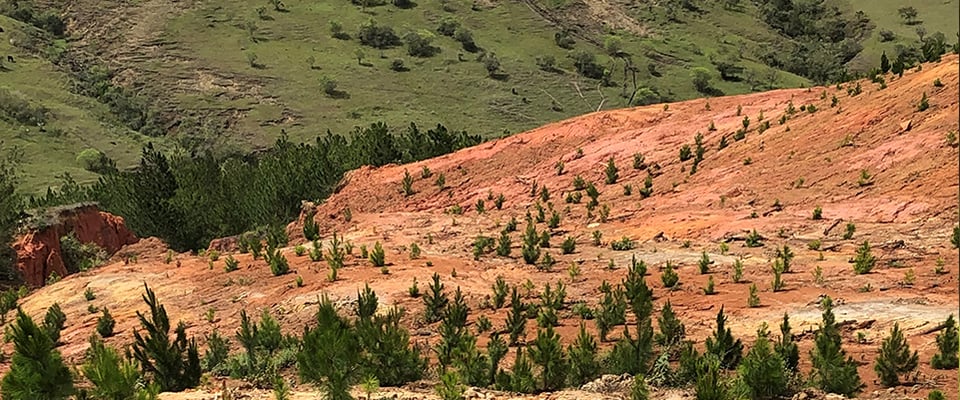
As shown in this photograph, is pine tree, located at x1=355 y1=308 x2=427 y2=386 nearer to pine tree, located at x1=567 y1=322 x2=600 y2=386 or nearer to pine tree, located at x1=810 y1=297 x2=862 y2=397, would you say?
pine tree, located at x1=567 y1=322 x2=600 y2=386

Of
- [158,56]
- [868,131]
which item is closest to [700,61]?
[158,56]

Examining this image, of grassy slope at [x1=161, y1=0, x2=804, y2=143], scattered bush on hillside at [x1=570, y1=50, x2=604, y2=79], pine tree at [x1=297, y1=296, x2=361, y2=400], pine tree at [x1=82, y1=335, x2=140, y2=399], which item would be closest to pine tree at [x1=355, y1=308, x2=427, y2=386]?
pine tree at [x1=297, y1=296, x2=361, y2=400]

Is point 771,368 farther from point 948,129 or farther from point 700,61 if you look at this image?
point 700,61

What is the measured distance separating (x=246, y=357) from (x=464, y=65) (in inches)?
3192

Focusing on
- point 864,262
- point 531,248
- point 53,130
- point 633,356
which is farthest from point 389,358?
point 53,130

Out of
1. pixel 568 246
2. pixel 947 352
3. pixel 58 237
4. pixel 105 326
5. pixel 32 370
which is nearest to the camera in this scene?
pixel 32 370

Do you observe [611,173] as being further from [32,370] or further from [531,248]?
[32,370]

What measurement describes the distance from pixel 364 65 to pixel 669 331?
82825 millimetres

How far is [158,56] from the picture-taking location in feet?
294

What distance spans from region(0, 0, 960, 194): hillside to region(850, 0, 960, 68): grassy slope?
0.40 m

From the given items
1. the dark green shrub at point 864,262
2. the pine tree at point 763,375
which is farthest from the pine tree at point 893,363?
the dark green shrub at point 864,262

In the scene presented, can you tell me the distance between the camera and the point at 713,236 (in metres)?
16.4

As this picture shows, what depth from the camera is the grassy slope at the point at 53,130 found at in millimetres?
65562

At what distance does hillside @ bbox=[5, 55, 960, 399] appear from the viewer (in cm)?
1145
